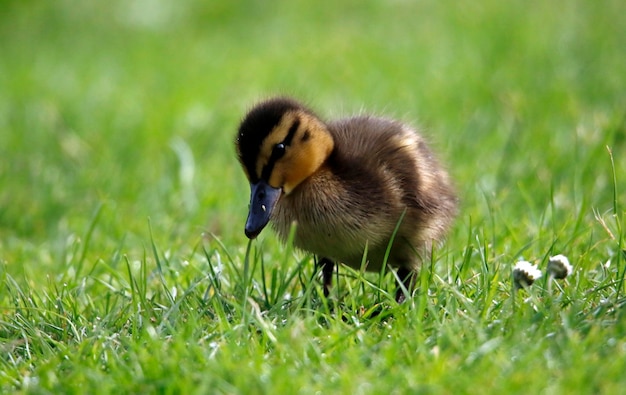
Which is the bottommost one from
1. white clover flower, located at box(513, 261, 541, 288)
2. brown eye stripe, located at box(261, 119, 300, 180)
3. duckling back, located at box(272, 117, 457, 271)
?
white clover flower, located at box(513, 261, 541, 288)

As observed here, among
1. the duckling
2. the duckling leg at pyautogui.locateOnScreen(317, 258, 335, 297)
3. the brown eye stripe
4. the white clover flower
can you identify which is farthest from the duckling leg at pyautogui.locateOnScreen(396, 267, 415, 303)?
the brown eye stripe

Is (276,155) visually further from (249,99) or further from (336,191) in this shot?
(249,99)

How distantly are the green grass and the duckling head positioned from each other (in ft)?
0.72

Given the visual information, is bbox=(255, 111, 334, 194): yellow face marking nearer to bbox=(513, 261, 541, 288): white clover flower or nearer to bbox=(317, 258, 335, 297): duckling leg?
bbox=(317, 258, 335, 297): duckling leg

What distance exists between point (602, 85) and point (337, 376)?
455cm

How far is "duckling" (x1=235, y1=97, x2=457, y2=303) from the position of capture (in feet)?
11.3

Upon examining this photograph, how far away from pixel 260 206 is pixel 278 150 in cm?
20

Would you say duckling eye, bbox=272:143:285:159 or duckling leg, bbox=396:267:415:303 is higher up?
duckling eye, bbox=272:143:285:159

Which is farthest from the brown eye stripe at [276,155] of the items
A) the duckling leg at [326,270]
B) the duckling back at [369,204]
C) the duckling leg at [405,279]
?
the duckling leg at [405,279]

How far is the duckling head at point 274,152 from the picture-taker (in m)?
3.42

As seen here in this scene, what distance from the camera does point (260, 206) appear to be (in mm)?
3451

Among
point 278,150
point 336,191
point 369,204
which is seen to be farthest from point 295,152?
point 369,204

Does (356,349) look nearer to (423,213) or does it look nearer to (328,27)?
(423,213)

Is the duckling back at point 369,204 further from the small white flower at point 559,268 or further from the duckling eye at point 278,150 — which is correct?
the small white flower at point 559,268
